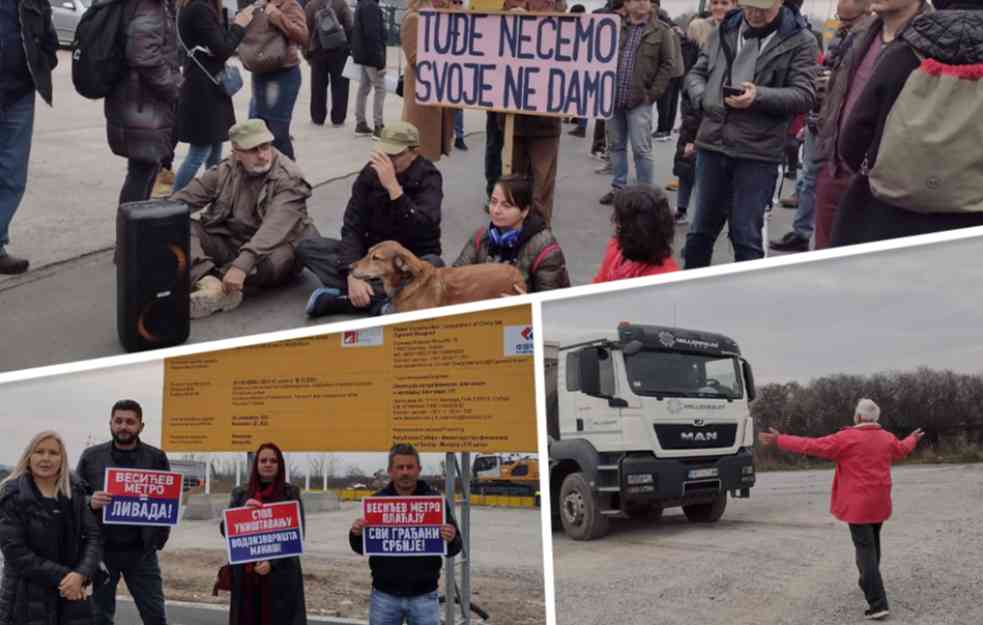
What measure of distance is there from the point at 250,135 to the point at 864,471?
368cm

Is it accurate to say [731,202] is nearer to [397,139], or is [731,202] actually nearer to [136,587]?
[397,139]

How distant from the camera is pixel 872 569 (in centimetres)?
390

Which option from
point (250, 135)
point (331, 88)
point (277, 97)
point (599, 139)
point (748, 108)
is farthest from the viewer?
point (331, 88)

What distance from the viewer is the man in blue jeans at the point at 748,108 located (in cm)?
572

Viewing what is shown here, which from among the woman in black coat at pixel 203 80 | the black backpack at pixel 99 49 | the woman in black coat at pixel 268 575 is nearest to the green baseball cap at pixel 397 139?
the black backpack at pixel 99 49

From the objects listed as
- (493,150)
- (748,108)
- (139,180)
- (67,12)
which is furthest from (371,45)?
(748,108)

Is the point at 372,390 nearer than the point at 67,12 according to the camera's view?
Yes

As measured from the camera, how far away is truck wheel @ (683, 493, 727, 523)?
405cm

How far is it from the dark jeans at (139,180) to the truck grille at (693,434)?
12.2ft

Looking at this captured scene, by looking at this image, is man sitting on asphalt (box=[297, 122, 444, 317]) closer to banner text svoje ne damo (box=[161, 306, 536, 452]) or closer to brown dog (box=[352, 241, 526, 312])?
brown dog (box=[352, 241, 526, 312])

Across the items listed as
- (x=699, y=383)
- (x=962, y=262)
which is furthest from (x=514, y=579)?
(x=962, y=262)

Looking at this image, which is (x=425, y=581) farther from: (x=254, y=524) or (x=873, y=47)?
(x=873, y=47)

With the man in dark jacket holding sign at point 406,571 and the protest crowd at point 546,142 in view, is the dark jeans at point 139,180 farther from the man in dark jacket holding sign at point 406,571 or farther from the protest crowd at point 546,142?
the man in dark jacket holding sign at point 406,571

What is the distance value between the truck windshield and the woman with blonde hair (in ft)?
11.5
